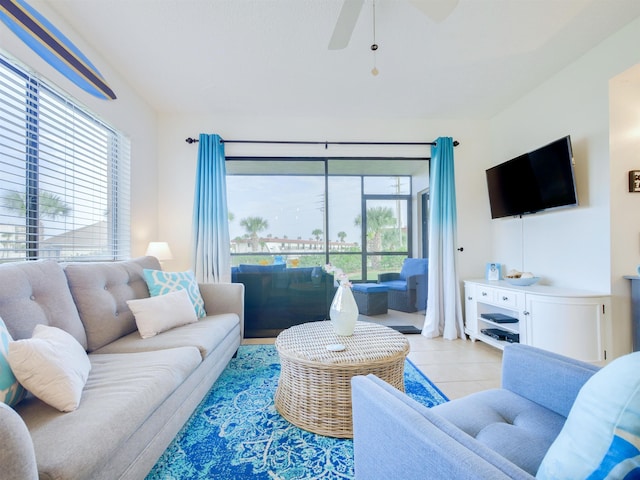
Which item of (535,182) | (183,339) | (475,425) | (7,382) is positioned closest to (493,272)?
(535,182)

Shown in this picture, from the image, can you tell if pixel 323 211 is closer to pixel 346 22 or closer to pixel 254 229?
pixel 254 229

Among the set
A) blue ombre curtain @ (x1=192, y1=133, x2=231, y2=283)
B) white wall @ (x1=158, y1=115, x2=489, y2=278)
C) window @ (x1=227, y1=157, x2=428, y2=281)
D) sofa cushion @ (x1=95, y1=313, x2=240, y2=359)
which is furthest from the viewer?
window @ (x1=227, y1=157, x2=428, y2=281)

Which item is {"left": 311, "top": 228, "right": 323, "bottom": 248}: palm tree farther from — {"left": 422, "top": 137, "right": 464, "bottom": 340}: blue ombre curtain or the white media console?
the white media console

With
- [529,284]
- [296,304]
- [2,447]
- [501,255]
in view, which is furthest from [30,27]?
[501,255]

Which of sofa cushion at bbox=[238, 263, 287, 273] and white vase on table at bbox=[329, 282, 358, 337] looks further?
sofa cushion at bbox=[238, 263, 287, 273]

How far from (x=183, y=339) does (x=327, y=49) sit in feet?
7.82

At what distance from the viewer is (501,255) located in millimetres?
3330

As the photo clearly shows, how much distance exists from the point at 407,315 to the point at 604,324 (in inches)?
74.6

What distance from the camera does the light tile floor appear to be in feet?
6.91

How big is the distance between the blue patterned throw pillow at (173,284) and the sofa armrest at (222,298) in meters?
0.10

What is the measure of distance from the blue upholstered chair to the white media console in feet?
2.97

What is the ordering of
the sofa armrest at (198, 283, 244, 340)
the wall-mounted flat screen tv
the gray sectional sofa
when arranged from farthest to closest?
the sofa armrest at (198, 283, 244, 340) < the wall-mounted flat screen tv < the gray sectional sofa

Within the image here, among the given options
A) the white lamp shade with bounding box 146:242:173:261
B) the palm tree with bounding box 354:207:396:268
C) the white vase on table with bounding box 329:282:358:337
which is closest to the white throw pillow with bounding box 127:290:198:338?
the white lamp shade with bounding box 146:242:173:261

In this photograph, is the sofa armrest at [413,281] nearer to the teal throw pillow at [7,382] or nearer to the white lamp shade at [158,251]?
the white lamp shade at [158,251]
